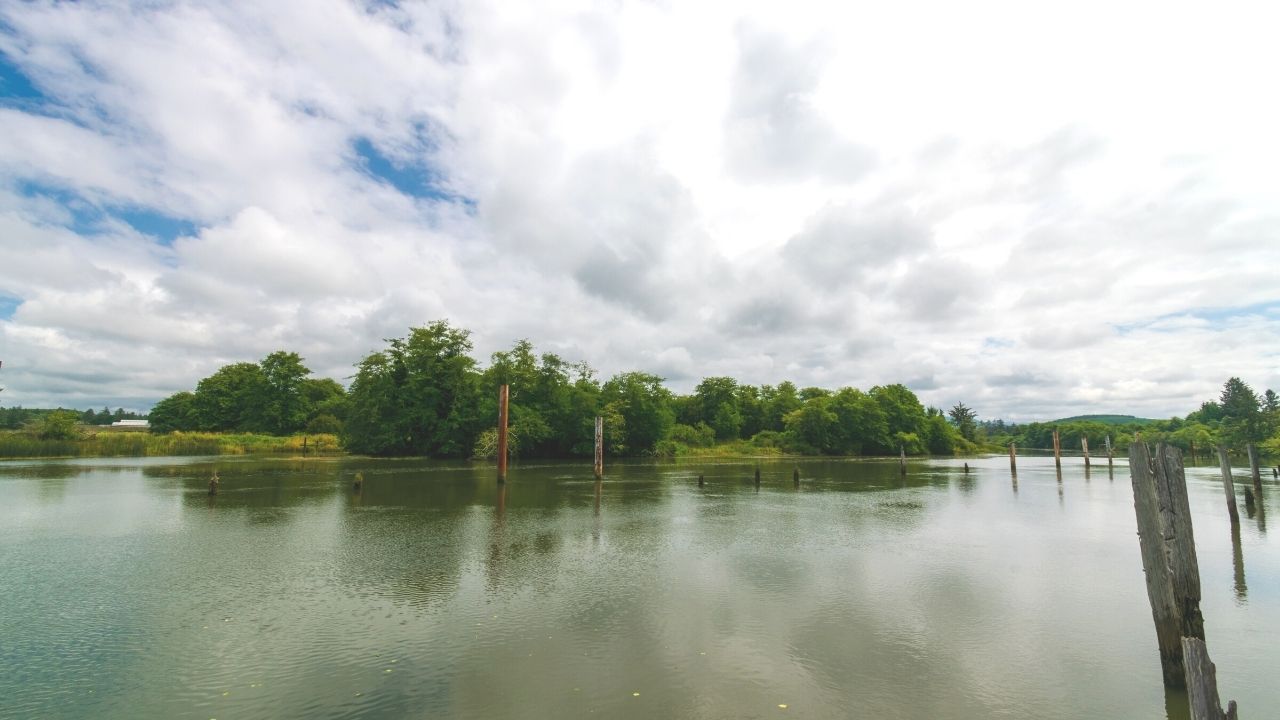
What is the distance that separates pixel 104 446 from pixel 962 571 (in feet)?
215

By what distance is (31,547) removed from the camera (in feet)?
45.7

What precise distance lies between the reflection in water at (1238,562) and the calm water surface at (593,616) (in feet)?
0.48

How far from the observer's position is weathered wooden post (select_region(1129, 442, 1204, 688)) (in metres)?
6.83

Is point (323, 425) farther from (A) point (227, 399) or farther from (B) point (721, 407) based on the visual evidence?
(B) point (721, 407)

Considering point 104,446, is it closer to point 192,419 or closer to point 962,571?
point 192,419

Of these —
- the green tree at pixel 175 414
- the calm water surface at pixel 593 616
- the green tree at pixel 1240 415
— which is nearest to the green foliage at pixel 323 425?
the green tree at pixel 175 414

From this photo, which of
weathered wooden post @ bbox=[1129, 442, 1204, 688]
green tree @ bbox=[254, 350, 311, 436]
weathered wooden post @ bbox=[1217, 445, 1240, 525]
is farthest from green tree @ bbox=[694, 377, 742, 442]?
weathered wooden post @ bbox=[1129, 442, 1204, 688]

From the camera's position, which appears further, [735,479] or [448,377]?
[448,377]

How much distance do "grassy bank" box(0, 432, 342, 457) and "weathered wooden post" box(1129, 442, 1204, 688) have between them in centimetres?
6648

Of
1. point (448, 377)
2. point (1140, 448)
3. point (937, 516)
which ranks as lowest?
point (937, 516)

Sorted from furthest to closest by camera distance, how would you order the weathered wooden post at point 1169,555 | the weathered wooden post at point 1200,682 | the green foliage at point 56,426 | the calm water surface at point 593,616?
the green foliage at point 56,426 → the weathered wooden post at point 1169,555 → the calm water surface at point 593,616 → the weathered wooden post at point 1200,682

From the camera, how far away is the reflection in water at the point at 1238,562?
37.6 feet

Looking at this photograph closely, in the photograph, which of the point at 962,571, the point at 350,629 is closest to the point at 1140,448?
the point at 962,571

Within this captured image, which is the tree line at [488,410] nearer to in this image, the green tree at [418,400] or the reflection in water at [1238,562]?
the green tree at [418,400]
